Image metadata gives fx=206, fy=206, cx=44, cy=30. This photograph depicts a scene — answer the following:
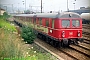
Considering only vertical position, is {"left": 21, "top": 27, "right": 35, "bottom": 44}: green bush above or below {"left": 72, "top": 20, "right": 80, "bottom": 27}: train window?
below

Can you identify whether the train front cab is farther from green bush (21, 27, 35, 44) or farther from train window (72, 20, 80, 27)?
green bush (21, 27, 35, 44)

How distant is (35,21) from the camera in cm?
1240

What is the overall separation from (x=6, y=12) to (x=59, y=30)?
2788mm

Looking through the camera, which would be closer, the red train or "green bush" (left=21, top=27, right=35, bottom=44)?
the red train

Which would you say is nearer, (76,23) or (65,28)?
(65,28)

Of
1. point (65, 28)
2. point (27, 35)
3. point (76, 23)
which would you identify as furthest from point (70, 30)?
point (27, 35)

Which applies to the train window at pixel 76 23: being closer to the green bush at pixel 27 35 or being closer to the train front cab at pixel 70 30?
the train front cab at pixel 70 30

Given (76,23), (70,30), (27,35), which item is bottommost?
(27,35)

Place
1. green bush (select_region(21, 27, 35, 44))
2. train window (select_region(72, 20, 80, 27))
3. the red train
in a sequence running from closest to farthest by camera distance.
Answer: the red train
train window (select_region(72, 20, 80, 27))
green bush (select_region(21, 27, 35, 44))

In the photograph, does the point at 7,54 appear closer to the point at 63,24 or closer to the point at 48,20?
the point at 63,24

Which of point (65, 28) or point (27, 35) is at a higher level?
point (65, 28)

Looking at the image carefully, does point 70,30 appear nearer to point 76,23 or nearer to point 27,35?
point 76,23

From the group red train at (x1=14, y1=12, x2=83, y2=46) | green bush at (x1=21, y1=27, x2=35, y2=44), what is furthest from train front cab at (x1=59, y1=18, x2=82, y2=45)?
green bush at (x1=21, y1=27, x2=35, y2=44)

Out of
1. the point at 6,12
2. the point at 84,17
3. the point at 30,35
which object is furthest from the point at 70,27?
the point at 84,17
